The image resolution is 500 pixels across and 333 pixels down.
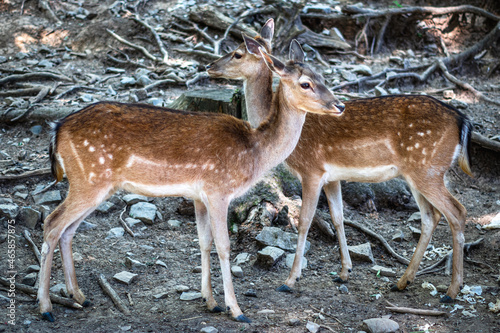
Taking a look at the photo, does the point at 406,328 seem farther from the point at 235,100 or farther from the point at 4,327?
the point at 235,100

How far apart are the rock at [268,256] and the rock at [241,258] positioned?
16 cm

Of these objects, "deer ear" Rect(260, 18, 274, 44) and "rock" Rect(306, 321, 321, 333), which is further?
"deer ear" Rect(260, 18, 274, 44)

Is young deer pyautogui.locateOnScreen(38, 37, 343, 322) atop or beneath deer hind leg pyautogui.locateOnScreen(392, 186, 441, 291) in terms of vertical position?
atop

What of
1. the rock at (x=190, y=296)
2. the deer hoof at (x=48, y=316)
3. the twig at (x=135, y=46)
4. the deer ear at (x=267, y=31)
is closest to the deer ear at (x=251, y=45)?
the deer ear at (x=267, y=31)

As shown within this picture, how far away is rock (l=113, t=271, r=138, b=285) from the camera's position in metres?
5.21

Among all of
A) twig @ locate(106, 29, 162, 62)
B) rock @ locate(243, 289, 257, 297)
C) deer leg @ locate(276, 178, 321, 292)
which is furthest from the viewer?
twig @ locate(106, 29, 162, 62)

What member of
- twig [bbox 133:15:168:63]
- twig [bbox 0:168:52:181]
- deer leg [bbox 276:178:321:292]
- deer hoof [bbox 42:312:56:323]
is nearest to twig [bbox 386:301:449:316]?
deer leg [bbox 276:178:321:292]

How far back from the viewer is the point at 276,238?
6.16 m

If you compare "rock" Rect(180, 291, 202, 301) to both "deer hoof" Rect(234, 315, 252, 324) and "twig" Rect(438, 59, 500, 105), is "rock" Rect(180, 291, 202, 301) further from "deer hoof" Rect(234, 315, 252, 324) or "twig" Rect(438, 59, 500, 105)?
"twig" Rect(438, 59, 500, 105)

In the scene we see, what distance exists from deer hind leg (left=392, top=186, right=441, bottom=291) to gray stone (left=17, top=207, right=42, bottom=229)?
4.14 meters

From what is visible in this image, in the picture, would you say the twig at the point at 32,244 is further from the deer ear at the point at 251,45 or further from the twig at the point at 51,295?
the deer ear at the point at 251,45

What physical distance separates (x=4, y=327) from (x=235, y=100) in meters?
4.26

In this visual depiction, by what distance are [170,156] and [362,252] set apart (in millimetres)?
Answer: 2751

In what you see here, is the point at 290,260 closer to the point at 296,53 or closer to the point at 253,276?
the point at 253,276
